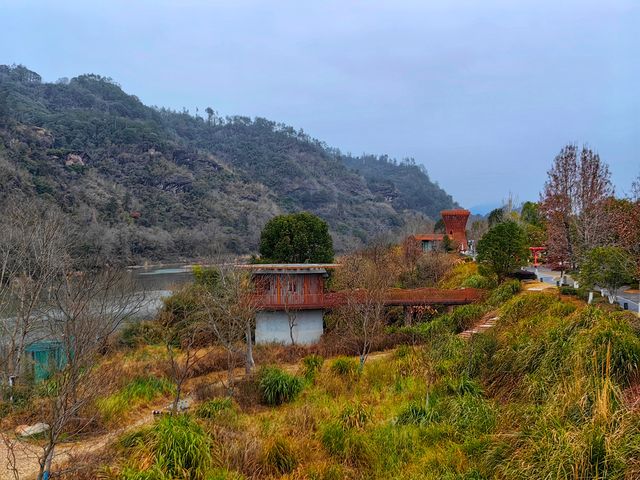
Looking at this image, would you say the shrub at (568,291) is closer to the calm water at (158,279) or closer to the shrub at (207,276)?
the shrub at (207,276)

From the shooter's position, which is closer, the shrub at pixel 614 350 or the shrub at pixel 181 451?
the shrub at pixel 181 451

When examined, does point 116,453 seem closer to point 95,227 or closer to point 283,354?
point 283,354

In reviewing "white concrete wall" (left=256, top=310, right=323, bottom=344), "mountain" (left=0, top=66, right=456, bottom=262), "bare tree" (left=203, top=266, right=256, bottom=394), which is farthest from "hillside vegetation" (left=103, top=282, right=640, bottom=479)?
"mountain" (left=0, top=66, right=456, bottom=262)

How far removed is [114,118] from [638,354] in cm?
12181

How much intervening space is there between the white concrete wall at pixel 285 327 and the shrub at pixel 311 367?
6689 millimetres

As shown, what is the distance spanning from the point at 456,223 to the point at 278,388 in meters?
39.3

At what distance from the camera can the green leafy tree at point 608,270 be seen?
42.3 feet

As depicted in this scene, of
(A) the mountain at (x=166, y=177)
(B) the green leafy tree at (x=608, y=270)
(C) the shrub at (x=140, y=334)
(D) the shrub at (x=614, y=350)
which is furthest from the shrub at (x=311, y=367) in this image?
(A) the mountain at (x=166, y=177)

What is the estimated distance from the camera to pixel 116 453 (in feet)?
Answer: 24.5

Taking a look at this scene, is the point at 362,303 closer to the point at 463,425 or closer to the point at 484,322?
the point at 484,322

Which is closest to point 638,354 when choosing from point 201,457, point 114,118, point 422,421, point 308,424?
point 422,421

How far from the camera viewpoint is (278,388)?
11.8 m

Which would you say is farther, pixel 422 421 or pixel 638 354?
pixel 422 421

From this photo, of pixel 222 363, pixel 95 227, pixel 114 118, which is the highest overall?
pixel 114 118
